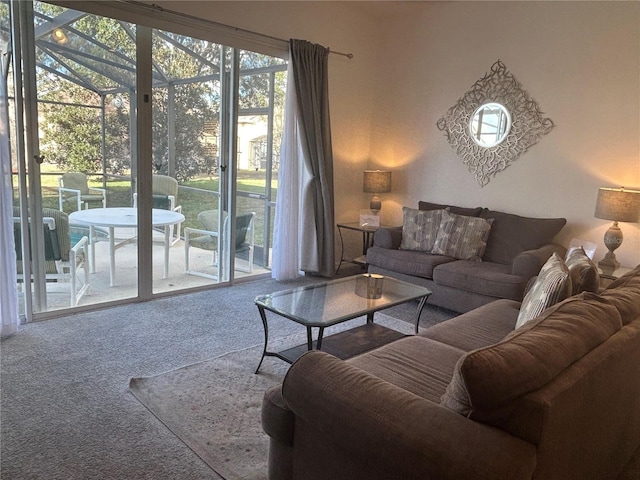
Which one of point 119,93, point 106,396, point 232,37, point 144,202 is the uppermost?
point 232,37

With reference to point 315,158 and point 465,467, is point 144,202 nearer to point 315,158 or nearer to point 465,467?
point 315,158

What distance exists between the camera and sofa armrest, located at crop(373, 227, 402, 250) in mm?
4473

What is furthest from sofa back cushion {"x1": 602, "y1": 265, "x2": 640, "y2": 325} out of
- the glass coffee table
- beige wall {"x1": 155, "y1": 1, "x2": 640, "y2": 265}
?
beige wall {"x1": 155, "y1": 1, "x2": 640, "y2": 265}

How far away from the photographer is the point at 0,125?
2.94 metres

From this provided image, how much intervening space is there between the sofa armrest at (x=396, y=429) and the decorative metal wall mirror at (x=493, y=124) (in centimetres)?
356

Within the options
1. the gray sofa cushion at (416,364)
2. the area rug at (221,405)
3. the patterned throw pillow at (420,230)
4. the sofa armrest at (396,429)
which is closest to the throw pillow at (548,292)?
the gray sofa cushion at (416,364)

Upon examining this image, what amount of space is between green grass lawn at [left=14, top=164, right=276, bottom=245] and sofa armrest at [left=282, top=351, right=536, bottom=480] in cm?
275

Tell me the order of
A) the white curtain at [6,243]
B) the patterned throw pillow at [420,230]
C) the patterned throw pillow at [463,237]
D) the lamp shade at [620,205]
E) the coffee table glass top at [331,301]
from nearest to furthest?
the coffee table glass top at [331,301] → the white curtain at [6,243] → the lamp shade at [620,205] → the patterned throw pillow at [463,237] → the patterned throw pillow at [420,230]

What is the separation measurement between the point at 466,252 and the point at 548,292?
2.10 meters

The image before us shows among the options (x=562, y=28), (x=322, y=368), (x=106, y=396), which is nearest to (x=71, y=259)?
(x=106, y=396)

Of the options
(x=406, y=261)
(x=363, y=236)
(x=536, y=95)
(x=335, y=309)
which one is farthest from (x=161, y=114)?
(x=536, y=95)

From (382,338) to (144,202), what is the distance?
222 cm

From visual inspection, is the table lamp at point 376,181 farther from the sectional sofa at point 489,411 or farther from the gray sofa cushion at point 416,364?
the sectional sofa at point 489,411

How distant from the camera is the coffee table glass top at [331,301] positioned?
2.56m
